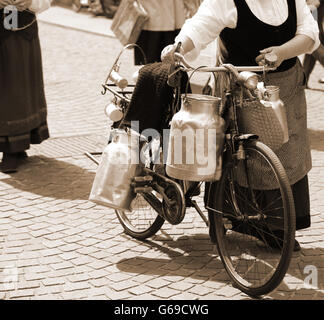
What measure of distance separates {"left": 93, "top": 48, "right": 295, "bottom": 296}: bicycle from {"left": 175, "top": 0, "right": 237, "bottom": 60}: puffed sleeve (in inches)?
9.1

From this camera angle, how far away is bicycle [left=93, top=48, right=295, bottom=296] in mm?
3777

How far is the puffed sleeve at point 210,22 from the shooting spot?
4.14m

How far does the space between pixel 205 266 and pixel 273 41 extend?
144 cm

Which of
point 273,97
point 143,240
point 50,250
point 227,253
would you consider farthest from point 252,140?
point 50,250

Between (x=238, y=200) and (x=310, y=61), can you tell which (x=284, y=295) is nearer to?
(x=238, y=200)

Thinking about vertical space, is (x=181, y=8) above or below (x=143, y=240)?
above

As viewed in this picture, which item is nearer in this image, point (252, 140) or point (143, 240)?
point (252, 140)

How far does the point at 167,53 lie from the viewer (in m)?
4.17

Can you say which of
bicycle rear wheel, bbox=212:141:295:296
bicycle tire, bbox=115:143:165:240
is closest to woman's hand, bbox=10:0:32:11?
bicycle tire, bbox=115:143:165:240

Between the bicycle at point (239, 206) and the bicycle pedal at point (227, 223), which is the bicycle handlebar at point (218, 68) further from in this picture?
the bicycle pedal at point (227, 223)

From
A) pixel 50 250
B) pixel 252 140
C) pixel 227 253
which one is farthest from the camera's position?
pixel 50 250

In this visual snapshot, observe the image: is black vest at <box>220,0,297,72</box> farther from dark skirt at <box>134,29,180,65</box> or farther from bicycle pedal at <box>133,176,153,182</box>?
dark skirt at <box>134,29,180,65</box>

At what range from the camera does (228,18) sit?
414cm

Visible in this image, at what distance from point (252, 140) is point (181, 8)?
3.47 m
